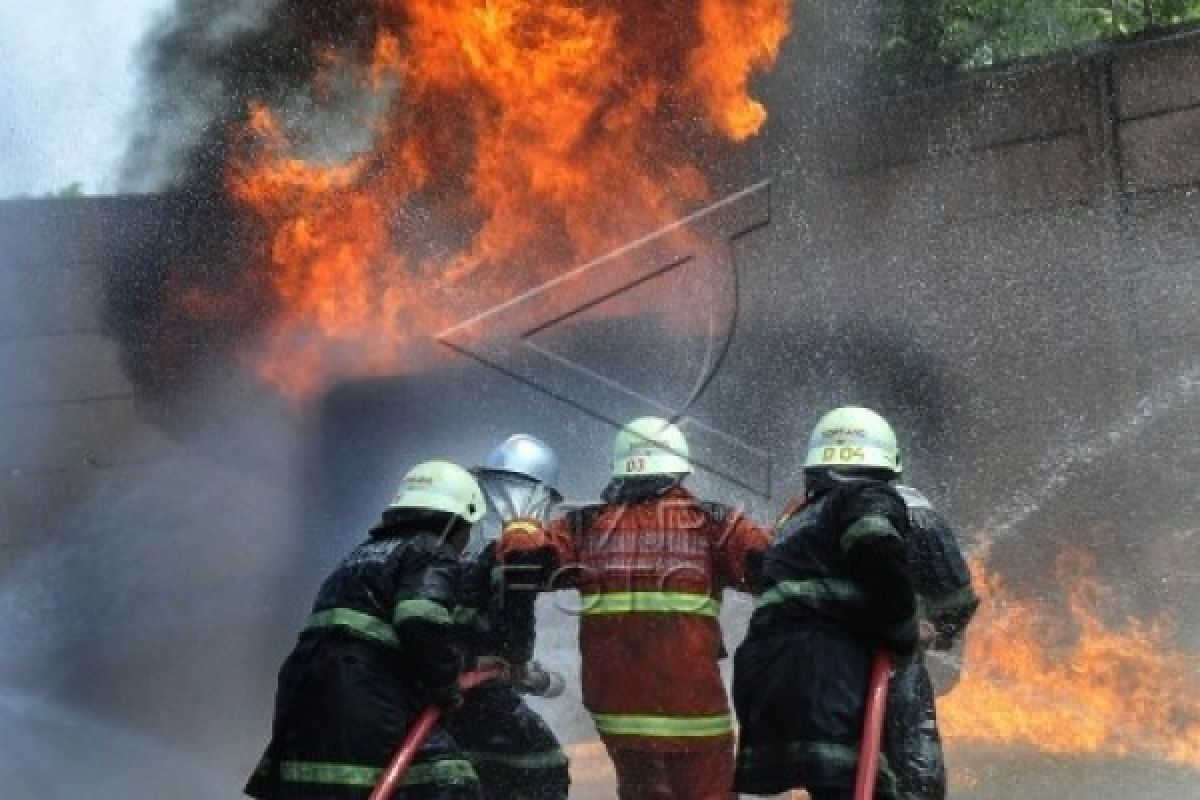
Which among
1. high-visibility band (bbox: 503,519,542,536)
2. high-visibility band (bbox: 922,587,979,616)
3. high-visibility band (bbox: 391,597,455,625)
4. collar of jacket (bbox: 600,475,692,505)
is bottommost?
high-visibility band (bbox: 391,597,455,625)

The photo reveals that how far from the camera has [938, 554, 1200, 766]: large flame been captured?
7270mm

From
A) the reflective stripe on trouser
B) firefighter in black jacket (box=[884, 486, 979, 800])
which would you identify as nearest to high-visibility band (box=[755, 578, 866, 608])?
the reflective stripe on trouser

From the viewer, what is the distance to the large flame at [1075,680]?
23.9 ft

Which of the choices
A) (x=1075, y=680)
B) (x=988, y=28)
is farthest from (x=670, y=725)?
(x=988, y=28)

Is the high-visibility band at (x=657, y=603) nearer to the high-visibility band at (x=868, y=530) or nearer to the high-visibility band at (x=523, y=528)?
the high-visibility band at (x=523, y=528)

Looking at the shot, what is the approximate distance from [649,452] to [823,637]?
113 centimetres

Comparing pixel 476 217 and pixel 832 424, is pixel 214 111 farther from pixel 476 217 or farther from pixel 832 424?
pixel 832 424

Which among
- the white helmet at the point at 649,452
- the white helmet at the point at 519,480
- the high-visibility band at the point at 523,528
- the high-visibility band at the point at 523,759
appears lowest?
the high-visibility band at the point at 523,759

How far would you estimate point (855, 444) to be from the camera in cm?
400

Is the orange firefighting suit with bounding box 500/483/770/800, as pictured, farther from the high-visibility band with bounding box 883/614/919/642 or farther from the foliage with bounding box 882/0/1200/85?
the foliage with bounding box 882/0/1200/85

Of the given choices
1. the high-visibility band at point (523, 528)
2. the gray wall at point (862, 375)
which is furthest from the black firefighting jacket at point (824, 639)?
the gray wall at point (862, 375)

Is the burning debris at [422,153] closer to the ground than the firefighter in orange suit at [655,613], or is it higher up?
higher up

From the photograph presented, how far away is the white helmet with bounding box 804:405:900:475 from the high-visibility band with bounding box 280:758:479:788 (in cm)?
148

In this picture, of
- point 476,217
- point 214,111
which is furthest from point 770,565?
point 214,111
